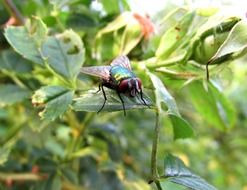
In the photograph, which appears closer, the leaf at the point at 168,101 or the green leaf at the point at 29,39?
the leaf at the point at 168,101

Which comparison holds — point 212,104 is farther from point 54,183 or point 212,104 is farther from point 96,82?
point 54,183

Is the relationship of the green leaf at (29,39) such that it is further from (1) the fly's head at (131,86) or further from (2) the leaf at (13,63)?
(1) the fly's head at (131,86)

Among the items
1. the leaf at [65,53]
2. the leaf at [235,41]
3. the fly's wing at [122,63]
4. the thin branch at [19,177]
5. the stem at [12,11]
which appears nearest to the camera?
the leaf at [235,41]

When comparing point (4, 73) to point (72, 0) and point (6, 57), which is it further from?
point (72, 0)

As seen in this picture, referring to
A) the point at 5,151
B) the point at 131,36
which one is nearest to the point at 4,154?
the point at 5,151

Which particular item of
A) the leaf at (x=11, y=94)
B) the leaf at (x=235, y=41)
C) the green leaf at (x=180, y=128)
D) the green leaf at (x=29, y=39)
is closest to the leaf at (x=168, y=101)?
the green leaf at (x=180, y=128)

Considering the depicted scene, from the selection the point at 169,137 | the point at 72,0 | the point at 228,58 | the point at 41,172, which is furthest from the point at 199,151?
the point at 228,58

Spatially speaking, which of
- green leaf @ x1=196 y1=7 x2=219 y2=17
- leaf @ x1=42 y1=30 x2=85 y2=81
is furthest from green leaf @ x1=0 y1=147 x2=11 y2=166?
green leaf @ x1=196 y1=7 x2=219 y2=17
